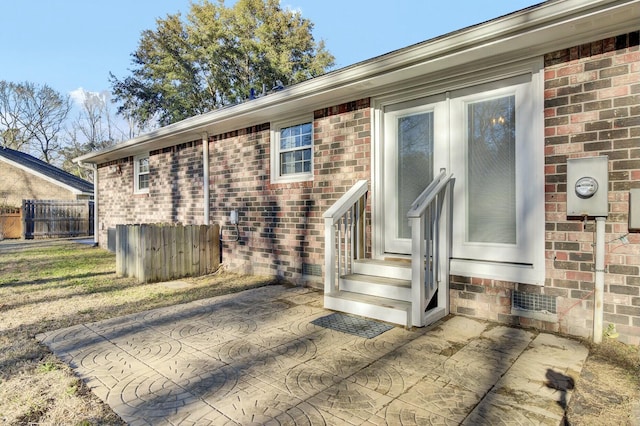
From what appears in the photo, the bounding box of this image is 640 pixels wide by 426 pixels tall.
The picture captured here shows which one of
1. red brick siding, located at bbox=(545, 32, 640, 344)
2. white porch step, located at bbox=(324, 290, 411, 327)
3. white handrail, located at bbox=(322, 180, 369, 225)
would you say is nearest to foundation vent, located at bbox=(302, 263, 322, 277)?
white porch step, located at bbox=(324, 290, 411, 327)

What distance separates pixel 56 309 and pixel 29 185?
61.2 feet

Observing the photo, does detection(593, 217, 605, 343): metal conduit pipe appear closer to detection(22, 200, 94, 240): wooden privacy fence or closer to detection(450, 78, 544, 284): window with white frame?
detection(450, 78, 544, 284): window with white frame

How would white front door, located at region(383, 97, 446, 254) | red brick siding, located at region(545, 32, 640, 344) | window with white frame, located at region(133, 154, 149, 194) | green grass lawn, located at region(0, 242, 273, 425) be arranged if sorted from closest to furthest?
green grass lawn, located at region(0, 242, 273, 425)
red brick siding, located at region(545, 32, 640, 344)
white front door, located at region(383, 97, 446, 254)
window with white frame, located at region(133, 154, 149, 194)

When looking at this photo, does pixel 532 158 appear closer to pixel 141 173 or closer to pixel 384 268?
pixel 384 268

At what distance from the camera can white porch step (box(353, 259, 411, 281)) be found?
3924 millimetres

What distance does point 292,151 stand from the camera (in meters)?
5.66

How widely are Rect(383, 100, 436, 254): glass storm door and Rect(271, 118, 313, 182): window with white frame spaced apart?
131 centimetres

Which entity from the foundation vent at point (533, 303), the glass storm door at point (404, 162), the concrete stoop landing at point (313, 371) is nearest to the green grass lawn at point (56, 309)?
the concrete stoop landing at point (313, 371)

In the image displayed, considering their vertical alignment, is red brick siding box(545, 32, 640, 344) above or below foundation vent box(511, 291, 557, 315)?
above

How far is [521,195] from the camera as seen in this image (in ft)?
11.4

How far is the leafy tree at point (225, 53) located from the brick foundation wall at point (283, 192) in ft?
41.1

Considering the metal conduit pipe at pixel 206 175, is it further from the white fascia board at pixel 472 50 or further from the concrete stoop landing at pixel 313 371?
the concrete stoop landing at pixel 313 371

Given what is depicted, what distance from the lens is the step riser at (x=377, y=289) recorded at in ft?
11.8

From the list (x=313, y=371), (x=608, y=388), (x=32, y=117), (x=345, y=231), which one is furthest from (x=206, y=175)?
(x=32, y=117)
